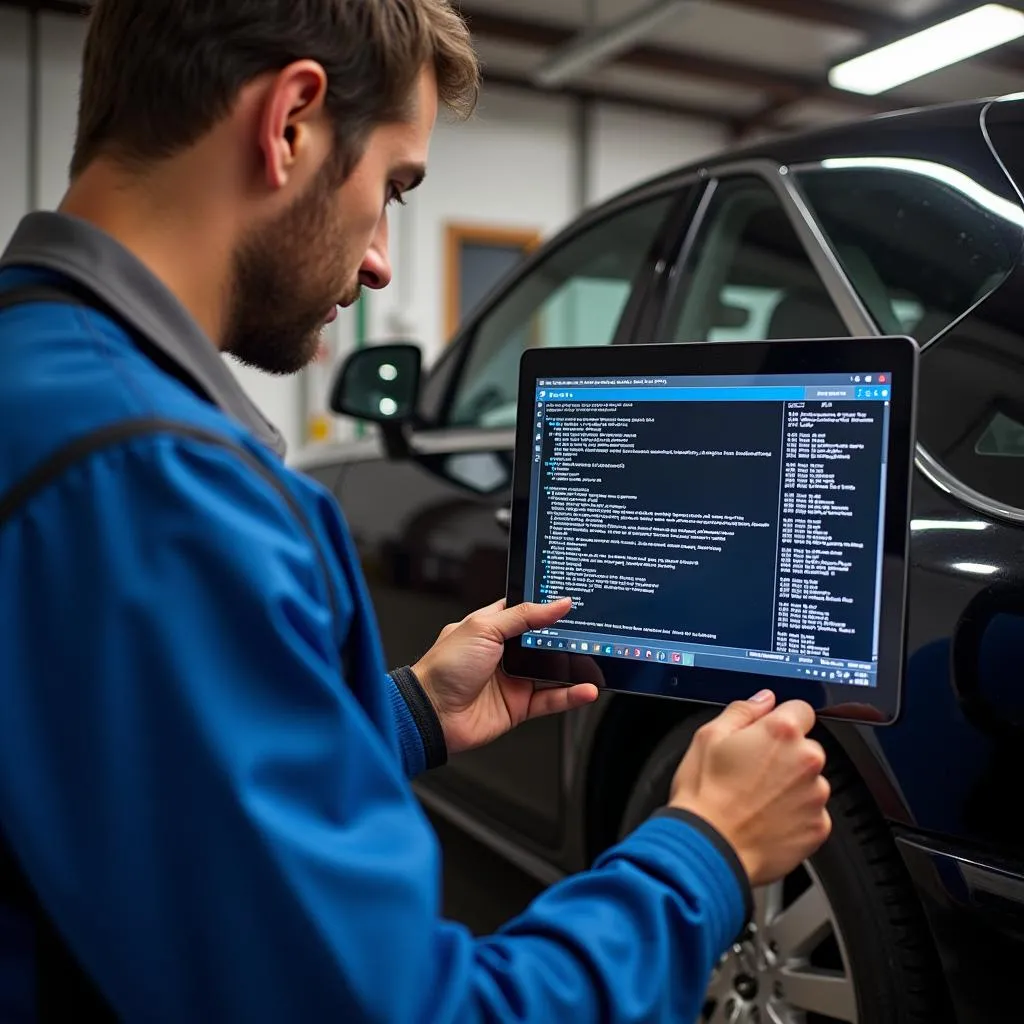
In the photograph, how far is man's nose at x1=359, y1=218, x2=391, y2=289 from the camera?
1.04 metres

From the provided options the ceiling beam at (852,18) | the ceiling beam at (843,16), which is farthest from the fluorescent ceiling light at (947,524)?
the ceiling beam at (843,16)

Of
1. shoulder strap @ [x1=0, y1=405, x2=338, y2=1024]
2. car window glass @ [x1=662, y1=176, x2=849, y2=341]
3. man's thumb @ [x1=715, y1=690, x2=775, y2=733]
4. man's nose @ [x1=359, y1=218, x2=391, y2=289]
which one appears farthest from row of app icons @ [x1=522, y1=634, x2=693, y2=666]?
car window glass @ [x1=662, y1=176, x2=849, y2=341]

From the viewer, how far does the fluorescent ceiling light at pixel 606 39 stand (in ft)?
19.4

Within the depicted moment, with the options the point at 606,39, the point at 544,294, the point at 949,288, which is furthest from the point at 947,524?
the point at 606,39

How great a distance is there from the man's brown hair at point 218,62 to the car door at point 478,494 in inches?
43.1

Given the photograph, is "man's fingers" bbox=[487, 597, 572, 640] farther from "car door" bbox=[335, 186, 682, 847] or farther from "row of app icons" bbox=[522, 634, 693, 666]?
"car door" bbox=[335, 186, 682, 847]

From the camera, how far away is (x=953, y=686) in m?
1.21

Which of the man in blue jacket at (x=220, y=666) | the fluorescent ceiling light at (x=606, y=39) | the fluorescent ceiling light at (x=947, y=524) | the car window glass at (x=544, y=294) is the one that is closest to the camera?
the man in blue jacket at (x=220, y=666)

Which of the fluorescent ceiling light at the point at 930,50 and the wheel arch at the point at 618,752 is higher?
the fluorescent ceiling light at the point at 930,50

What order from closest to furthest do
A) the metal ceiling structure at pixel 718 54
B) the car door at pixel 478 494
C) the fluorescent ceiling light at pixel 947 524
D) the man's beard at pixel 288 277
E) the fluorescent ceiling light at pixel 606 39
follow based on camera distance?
the man's beard at pixel 288 277
the fluorescent ceiling light at pixel 947 524
the car door at pixel 478 494
the fluorescent ceiling light at pixel 606 39
the metal ceiling structure at pixel 718 54

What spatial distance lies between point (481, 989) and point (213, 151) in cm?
64

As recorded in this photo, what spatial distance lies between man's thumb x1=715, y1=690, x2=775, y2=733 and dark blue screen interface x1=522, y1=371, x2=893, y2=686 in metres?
0.07

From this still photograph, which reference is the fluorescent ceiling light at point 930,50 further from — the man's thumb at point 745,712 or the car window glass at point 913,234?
the man's thumb at point 745,712

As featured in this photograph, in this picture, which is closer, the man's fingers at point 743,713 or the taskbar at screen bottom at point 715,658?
the man's fingers at point 743,713
